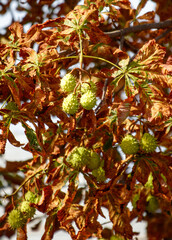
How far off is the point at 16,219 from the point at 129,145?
66 centimetres

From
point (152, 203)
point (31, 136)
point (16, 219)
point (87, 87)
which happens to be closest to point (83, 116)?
point (87, 87)

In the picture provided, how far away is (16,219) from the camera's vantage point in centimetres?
149

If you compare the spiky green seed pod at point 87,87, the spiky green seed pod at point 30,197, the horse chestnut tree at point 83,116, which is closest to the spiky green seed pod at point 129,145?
the horse chestnut tree at point 83,116

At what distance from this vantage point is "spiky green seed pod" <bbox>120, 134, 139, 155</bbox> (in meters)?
1.32

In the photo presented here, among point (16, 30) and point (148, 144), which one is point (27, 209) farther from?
point (16, 30)

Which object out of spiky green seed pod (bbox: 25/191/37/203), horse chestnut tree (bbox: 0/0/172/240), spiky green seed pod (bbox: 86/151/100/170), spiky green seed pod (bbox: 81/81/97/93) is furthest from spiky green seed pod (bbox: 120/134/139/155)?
spiky green seed pod (bbox: 25/191/37/203)

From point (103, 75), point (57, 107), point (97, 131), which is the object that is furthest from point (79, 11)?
point (97, 131)

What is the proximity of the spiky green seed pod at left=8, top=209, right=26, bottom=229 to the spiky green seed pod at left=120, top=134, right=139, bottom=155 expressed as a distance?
2.01 ft

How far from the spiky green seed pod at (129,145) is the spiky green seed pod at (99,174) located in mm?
183

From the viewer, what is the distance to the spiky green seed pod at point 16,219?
149 centimetres

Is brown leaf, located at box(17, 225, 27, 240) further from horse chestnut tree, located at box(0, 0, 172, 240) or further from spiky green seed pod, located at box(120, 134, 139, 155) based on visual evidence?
spiky green seed pod, located at box(120, 134, 139, 155)

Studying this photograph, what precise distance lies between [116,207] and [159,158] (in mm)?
315

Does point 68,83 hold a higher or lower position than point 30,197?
higher

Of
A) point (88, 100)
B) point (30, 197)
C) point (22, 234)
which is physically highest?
point (88, 100)
